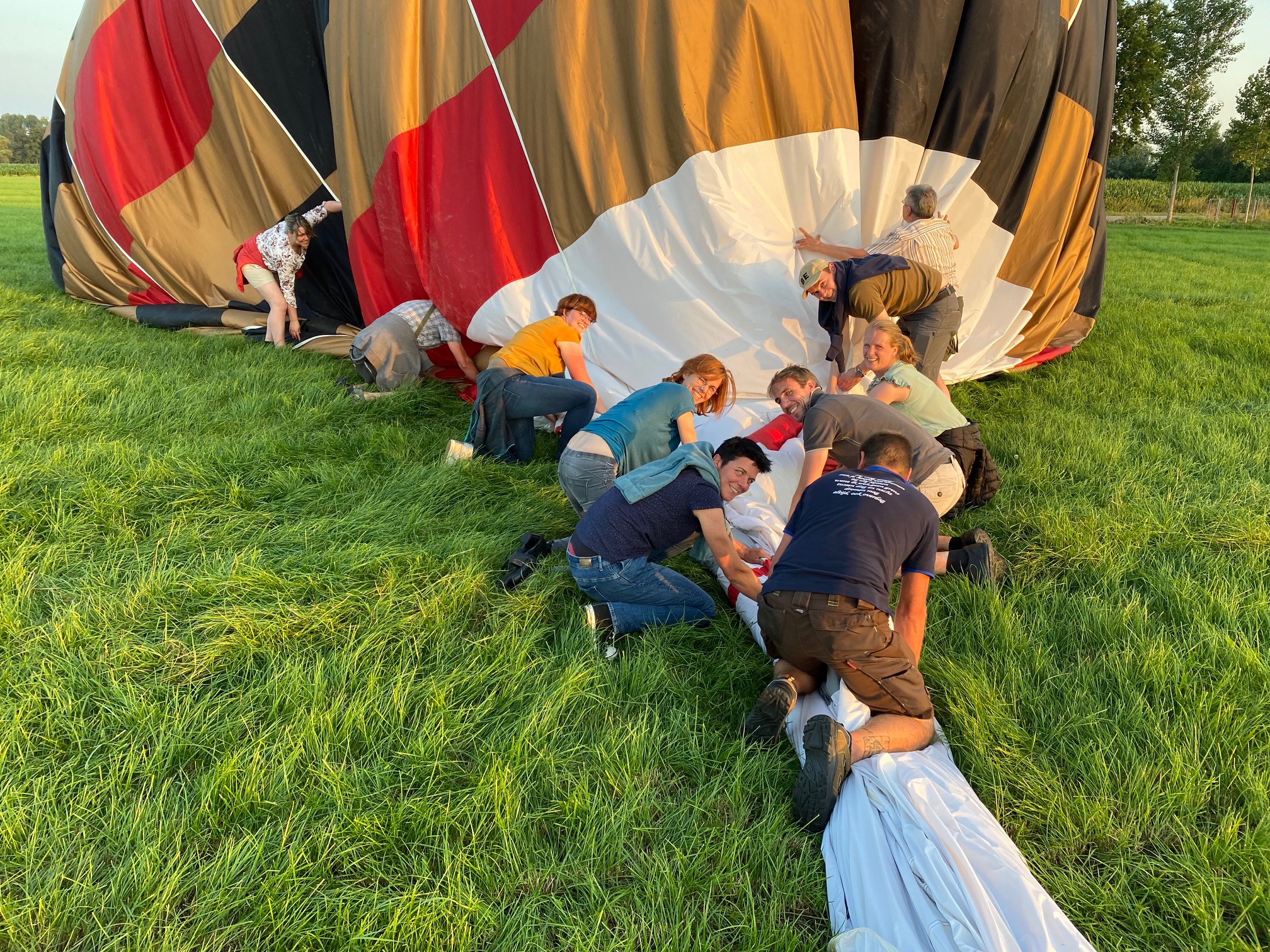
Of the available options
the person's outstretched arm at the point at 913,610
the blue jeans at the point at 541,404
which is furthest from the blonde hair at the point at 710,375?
the person's outstretched arm at the point at 913,610

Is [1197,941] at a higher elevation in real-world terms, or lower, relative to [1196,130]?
lower

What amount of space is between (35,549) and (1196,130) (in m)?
37.0

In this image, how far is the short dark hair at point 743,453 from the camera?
9.95 feet

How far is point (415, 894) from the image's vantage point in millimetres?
1850

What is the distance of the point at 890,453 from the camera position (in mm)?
2826

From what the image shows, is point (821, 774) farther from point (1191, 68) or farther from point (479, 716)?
point (1191, 68)

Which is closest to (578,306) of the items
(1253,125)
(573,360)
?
(573,360)

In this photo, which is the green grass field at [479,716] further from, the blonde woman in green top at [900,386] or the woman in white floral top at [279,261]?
the woman in white floral top at [279,261]

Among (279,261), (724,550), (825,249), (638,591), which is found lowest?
(638,591)

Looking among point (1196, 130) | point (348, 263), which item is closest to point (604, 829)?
point (348, 263)

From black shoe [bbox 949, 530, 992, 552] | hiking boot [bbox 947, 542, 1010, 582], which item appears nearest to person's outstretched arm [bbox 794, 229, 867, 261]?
black shoe [bbox 949, 530, 992, 552]

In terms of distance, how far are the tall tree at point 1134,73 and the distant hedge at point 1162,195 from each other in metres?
9.02

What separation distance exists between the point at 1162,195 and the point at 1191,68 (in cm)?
474

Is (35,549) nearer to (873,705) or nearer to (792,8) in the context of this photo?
(873,705)
